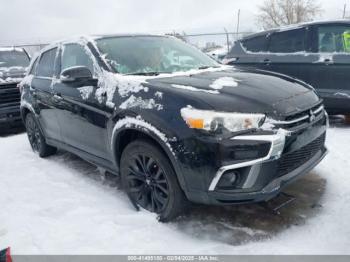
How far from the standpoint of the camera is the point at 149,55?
397cm

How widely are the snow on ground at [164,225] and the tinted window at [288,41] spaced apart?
2.46m

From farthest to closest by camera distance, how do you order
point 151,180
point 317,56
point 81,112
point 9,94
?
point 9,94, point 317,56, point 81,112, point 151,180

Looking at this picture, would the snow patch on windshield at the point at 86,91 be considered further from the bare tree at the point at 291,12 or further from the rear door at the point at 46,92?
the bare tree at the point at 291,12

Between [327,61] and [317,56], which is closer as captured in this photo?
[327,61]

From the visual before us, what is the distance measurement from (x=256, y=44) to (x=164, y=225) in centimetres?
456

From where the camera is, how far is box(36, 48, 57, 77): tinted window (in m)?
4.87

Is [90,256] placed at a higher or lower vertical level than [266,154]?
lower

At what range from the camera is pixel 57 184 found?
436 centimetres

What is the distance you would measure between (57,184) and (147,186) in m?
1.54

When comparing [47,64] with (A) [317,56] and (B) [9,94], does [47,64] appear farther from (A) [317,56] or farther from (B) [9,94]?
(A) [317,56]

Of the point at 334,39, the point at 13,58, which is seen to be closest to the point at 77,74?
the point at 334,39

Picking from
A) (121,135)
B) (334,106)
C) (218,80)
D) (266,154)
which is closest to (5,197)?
(121,135)

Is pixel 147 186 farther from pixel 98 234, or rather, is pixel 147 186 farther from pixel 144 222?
pixel 98 234

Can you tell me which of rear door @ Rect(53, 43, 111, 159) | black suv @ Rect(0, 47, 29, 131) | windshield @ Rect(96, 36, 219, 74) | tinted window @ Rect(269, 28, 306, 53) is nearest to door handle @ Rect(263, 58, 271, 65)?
tinted window @ Rect(269, 28, 306, 53)
